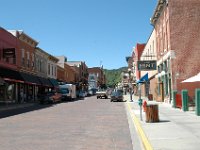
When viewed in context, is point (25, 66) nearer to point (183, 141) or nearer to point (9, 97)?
point (9, 97)

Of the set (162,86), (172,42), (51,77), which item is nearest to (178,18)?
(172,42)

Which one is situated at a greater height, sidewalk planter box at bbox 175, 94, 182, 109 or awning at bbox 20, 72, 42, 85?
awning at bbox 20, 72, 42, 85

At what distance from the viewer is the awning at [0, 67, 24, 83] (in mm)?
40356

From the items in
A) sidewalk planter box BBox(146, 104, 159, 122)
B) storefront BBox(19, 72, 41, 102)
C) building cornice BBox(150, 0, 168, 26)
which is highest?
building cornice BBox(150, 0, 168, 26)

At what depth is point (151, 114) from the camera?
1811 cm

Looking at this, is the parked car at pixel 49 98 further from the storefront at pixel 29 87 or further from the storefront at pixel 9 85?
the storefront at pixel 9 85

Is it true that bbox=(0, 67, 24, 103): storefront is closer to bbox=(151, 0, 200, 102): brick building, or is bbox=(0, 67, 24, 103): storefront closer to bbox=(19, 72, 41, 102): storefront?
bbox=(19, 72, 41, 102): storefront

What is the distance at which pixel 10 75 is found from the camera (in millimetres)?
42844

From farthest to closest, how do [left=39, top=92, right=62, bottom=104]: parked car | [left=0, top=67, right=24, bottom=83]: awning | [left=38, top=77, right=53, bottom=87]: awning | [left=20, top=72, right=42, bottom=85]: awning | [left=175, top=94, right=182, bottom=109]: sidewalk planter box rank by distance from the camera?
[left=38, top=77, right=53, bottom=87]: awning → [left=20, top=72, right=42, bottom=85]: awning → [left=39, top=92, right=62, bottom=104]: parked car → [left=0, top=67, right=24, bottom=83]: awning → [left=175, top=94, right=182, bottom=109]: sidewalk planter box

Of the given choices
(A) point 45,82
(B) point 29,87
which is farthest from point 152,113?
(A) point 45,82

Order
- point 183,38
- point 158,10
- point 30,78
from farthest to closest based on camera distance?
point 30,78, point 158,10, point 183,38

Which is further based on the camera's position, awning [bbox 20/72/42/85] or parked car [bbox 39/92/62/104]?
awning [bbox 20/72/42/85]

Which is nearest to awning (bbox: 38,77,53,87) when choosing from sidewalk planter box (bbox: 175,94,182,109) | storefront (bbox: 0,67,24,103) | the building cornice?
storefront (bbox: 0,67,24,103)

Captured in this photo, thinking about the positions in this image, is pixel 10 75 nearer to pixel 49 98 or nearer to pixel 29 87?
pixel 49 98
